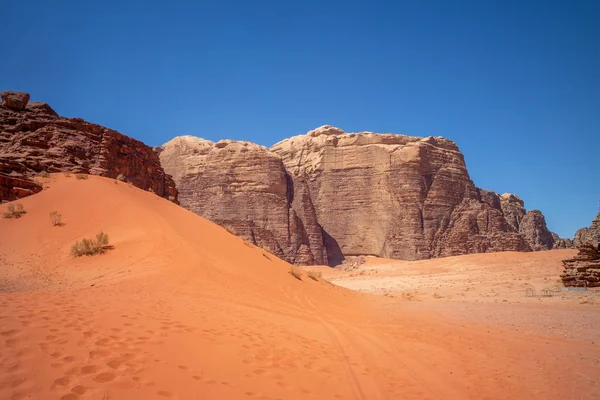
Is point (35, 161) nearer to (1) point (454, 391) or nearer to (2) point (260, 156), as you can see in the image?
(1) point (454, 391)

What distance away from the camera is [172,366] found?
3.81 meters

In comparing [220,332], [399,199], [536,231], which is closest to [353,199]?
[399,199]

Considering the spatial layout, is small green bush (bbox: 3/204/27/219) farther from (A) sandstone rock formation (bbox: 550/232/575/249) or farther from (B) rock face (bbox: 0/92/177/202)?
(A) sandstone rock formation (bbox: 550/232/575/249)

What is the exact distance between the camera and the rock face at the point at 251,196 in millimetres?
45531

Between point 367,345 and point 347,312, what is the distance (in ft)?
13.6

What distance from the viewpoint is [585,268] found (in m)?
16.2

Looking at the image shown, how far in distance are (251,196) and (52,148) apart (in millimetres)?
32487

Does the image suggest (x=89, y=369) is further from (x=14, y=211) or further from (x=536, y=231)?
(x=536, y=231)

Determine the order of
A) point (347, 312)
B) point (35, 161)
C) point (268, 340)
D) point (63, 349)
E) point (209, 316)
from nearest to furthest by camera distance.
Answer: point (63, 349), point (268, 340), point (209, 316), point (347, 312), point (35, 161)

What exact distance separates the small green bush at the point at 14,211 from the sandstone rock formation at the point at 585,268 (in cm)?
2383

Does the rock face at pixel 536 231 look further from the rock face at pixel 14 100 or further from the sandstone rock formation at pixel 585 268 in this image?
the rock face at pixel 14 100

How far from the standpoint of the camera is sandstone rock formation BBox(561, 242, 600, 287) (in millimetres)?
15859

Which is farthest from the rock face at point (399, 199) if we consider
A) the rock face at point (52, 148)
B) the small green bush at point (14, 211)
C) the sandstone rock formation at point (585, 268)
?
the small green bush at point (14, 211)

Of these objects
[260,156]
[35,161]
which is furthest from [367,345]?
[260,156]
